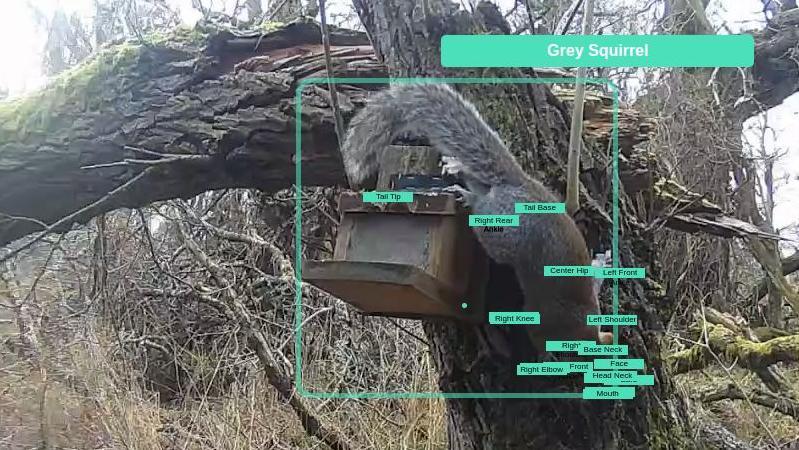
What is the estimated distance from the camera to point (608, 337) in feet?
3.75

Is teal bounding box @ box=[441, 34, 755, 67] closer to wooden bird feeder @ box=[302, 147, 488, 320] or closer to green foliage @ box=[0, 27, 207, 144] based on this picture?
wooden bird feeder @ box=[302, 147, 488, 320]

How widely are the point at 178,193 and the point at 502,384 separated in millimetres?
991

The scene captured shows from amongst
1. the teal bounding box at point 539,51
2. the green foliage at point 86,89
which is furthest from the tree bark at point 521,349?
the green foliage at point 86,89

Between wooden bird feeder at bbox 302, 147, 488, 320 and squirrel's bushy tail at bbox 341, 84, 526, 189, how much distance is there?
0.08 m

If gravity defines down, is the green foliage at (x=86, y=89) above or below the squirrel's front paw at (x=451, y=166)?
above

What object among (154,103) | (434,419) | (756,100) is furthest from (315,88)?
(756,100)

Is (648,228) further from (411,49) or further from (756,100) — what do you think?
(756,100)

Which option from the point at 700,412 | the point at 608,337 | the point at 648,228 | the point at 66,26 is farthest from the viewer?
the point at 66,26

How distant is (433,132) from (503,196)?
0.50 ft

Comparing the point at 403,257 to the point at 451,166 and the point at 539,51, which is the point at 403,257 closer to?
the point at 451,166

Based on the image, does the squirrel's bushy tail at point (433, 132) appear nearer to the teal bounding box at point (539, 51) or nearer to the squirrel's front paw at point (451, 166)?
the squirrel's front paw at point (451, 166)

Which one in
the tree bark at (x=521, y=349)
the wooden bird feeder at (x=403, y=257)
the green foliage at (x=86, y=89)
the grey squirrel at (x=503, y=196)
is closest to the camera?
the wooden bird feeder at (x=403, y=257)

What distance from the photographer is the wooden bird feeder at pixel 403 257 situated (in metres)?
0.88

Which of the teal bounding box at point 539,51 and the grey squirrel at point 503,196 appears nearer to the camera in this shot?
the grey squirrel at point 503,196
